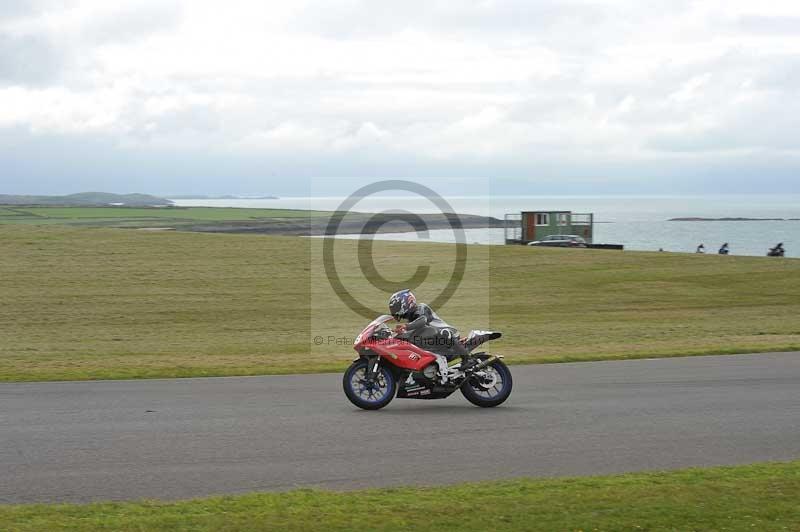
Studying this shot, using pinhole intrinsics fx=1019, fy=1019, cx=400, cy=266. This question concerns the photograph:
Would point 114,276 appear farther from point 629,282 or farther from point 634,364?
point 634,364

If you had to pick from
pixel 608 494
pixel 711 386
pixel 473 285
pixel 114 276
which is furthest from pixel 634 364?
pixel 114 276

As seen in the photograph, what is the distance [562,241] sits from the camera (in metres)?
79.8

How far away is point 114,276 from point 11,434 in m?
33.6

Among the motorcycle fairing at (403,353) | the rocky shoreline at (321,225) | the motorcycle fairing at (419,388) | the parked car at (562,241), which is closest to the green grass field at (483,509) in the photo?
the motorcycle fairing at (403,353)

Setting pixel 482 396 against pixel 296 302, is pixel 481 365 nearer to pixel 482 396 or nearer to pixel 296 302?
pixel 482 396

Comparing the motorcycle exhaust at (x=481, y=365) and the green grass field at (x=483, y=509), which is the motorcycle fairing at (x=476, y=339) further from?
the green grass field at (x=483, y=509)

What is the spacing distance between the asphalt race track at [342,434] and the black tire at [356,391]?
0.21m

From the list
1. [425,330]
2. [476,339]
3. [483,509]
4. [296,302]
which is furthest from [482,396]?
[296,302]

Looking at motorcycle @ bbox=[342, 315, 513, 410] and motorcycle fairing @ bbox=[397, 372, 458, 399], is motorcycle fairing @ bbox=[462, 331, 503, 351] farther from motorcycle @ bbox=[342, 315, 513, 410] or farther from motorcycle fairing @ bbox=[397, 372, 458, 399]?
motorcycle fairing @ bbox=[397, 372, 458, 399]

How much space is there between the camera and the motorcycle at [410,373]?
1356 centimetres

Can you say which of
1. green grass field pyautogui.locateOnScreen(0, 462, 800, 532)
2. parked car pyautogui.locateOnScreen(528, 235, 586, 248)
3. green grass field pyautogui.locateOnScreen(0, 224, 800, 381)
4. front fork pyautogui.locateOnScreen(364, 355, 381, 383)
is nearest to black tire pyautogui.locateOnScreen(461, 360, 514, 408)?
front fork pyautogui.locateOnScreen(364, 355, 381, 383)

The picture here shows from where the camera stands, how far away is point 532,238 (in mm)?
84938

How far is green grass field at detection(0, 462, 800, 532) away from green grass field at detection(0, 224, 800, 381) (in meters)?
9.96

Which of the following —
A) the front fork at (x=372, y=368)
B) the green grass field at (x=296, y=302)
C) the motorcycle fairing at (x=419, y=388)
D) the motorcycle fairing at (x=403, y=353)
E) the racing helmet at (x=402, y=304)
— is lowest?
the green grass field at (x=296, y=302)
